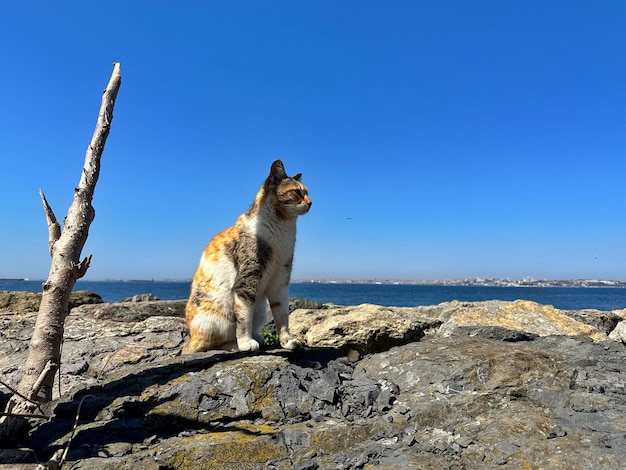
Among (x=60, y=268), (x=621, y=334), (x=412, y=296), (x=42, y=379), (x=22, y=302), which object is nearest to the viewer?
(x=42, y=379)

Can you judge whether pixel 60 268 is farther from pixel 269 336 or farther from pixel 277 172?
pixel 269 336

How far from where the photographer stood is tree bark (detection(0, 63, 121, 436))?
15.3 ft

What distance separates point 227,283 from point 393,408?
2655 millimetres

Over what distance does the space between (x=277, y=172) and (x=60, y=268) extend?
2926 mm

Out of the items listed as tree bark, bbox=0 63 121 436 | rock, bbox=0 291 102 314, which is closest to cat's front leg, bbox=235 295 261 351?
tree bark, bbox=0 63 121 436

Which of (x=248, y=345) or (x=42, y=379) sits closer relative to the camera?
(x=42, y=379)

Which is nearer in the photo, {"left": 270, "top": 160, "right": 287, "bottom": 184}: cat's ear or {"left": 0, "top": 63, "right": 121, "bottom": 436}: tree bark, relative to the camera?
{"left": 0, "top": 63, "right": 121, "bottom": 436}: tree bark

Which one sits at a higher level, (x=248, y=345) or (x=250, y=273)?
(x=250, y=273)

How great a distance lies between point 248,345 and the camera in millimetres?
5281

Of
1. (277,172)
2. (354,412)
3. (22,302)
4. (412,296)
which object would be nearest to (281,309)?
(277,172)

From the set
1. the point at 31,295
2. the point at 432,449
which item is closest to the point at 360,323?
the point at 432,449

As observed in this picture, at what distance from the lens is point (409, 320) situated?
8.22 m

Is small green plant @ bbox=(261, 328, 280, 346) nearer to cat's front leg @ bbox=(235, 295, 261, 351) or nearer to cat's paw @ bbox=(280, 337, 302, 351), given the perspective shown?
cat's paw @ bbox=(280, 337, 302, 351)

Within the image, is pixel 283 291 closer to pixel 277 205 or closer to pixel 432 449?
pixel 277 205
